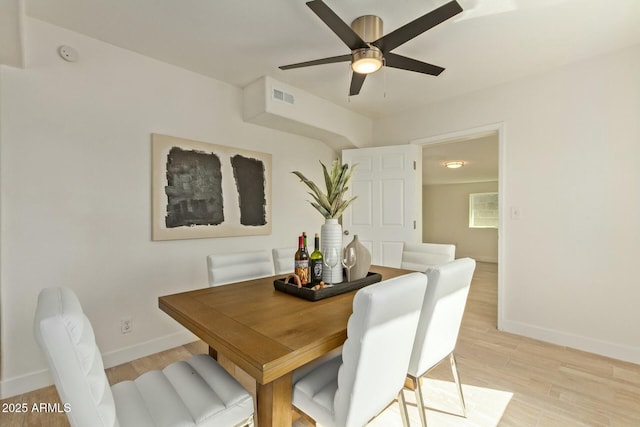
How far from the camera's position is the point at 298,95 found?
10.4 feet

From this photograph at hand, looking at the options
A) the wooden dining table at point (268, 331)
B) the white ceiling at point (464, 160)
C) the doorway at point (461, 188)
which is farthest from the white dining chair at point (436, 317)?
the doorway at point (461, 188)

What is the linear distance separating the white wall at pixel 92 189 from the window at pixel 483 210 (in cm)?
734

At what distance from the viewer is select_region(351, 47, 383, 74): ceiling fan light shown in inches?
72.8

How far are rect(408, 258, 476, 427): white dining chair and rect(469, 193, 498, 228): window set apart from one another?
7291mm

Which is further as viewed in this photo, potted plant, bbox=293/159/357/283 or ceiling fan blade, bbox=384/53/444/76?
ceiling fan blade, bbox=384/53/444/76

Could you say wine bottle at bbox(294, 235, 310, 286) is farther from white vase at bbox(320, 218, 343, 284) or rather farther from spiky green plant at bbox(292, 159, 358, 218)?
spiky green plant at bbox(292, 159, 358, 218)

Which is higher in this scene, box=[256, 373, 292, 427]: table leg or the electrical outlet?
box=[256, 373, 292, 427]: table leg

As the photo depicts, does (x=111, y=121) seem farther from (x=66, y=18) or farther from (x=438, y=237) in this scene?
(x=438, y=237)

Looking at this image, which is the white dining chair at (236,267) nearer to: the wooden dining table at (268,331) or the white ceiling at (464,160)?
the wooden dining table at (268,331)

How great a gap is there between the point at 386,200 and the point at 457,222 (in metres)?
5.54

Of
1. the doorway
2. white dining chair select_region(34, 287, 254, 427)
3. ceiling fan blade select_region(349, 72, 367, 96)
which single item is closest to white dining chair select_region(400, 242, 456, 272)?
ceiling fan blade select_region(349, 72, 367, 96)

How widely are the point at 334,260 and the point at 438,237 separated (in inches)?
313

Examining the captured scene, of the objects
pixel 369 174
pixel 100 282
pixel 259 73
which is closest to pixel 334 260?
pixel 100 282

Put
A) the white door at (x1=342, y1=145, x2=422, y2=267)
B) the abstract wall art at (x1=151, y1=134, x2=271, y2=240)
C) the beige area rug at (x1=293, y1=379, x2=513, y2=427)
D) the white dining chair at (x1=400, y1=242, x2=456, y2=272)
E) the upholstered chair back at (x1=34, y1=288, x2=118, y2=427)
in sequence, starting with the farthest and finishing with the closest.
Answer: the white door at (x1=342, y1=145, x2=422, y2=267), the abstract wall art at (x1=151, y1=134, x2=271, y2=240), the white dining chair at (x1=400, y1=242, x2=456, y2=272), the beige area rug at (x1=293, y1=379, x2=513, y2=427), the upholstered chair back at (x1=34, y1=288, x2=118, y2=427)
